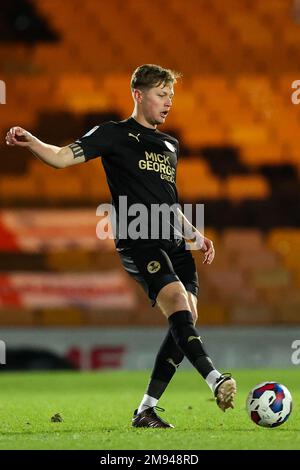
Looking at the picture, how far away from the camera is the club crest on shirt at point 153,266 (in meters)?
5.16

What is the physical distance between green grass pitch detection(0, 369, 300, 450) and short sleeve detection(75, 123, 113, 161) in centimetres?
136

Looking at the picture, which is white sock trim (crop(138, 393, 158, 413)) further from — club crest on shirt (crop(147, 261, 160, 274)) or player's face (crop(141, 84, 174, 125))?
player's face (crop(141, 84, 174, 125))

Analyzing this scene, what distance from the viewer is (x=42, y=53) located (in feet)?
54.4

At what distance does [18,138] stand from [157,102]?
860 millimetres

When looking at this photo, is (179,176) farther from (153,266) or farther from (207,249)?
(153,266)

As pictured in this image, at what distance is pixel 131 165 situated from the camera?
17.4 ft

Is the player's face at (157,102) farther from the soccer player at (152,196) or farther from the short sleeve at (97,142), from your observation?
the short sleeve at (97,142)

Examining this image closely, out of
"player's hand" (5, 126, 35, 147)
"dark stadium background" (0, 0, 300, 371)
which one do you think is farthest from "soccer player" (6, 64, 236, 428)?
"dark stadium background" (0, 0, 300, 371)

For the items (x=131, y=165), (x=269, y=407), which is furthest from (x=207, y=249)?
(x=269, y=407)

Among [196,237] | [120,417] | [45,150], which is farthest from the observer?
[120,417]

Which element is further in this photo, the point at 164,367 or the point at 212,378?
the point at 164,367

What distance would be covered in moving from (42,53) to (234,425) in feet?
39.6

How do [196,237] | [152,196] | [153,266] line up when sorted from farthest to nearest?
[196,237]
[152,196]
[153,266]

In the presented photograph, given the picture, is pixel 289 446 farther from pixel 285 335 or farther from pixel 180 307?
pixel 285 335
